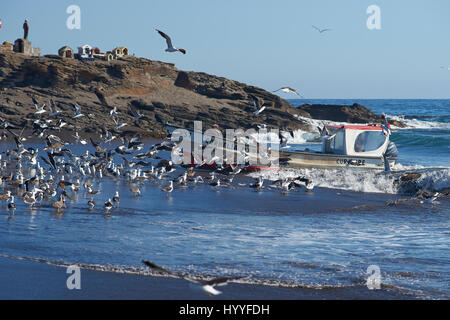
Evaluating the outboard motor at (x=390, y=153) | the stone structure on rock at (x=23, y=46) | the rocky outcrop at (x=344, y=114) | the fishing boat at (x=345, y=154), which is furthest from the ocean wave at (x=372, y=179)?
the rocky outcrop at (x=344, y=114)

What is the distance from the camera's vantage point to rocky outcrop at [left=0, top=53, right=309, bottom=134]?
4578 cm

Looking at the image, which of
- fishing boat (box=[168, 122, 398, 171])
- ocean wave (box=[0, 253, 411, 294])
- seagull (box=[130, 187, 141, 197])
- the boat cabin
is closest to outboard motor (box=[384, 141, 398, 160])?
fishing boat (box=[168, 122, 398, 171])

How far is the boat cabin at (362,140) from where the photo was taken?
25.0m

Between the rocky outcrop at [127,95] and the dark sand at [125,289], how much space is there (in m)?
32.9

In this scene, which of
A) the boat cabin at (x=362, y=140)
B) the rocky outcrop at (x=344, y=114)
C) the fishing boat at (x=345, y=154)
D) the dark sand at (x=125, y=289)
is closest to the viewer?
the dark sand at (x=125, y=289)

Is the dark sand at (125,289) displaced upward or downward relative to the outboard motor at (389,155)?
downward

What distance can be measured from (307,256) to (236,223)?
3255mm

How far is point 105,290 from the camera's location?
9070 millimetres

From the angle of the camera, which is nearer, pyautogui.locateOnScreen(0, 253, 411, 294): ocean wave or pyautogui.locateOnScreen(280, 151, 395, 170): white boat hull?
pyautogui.locateOnScreen(0, 253, 411, 294): ocean wave

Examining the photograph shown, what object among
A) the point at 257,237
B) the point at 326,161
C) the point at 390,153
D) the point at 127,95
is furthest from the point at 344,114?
the point at 257,237
